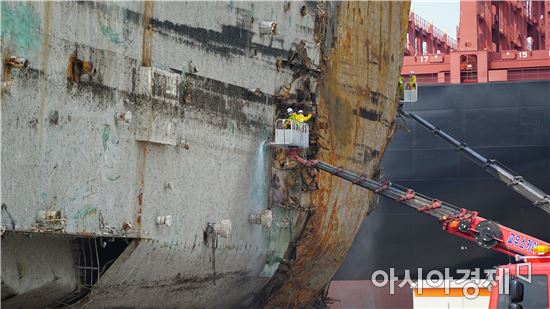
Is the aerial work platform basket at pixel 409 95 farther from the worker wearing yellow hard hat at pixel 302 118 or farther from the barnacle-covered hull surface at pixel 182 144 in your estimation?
the worker wearing yellow hard hat at pixel 302 118

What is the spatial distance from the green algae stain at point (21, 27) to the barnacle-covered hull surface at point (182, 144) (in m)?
0.02

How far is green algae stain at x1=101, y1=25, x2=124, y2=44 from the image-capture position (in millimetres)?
16500

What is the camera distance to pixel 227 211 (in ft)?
63.9

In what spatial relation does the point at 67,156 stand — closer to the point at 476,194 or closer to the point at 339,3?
the point at 339,3

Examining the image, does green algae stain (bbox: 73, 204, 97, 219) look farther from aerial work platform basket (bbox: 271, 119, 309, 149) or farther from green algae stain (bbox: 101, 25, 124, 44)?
aerial work platform basket (bbox: 271, 119, 309, 149)

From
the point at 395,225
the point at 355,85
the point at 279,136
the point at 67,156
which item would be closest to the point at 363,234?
the point at 395,225

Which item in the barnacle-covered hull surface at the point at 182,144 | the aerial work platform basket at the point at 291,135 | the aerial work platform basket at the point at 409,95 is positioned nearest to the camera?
the barnacle-covered hull surface at the point at 182,144

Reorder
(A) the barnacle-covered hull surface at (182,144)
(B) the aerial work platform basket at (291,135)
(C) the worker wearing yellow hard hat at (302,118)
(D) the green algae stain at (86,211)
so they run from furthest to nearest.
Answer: (C) the worker wearing yellow hard hat at (302,118) < (B) the aerial work platform basket at (291,135) < (D) the green algae stain at (86,211) < (A) the barnacle-covered hull surface at (182,144)

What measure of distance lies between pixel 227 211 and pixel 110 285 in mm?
2956

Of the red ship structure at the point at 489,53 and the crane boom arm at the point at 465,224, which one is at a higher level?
the red ship structure at the point at 489,53

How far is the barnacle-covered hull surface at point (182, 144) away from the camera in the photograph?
15273mm

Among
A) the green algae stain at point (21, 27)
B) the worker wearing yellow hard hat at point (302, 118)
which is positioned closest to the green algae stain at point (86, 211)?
the green algae stain at point (21, 27)

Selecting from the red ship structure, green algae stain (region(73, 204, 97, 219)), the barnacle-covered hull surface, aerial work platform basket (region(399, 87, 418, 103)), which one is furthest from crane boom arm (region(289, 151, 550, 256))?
the red ship structure

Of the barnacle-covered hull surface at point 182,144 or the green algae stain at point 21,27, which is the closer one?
the green algae stain at point 21,27
